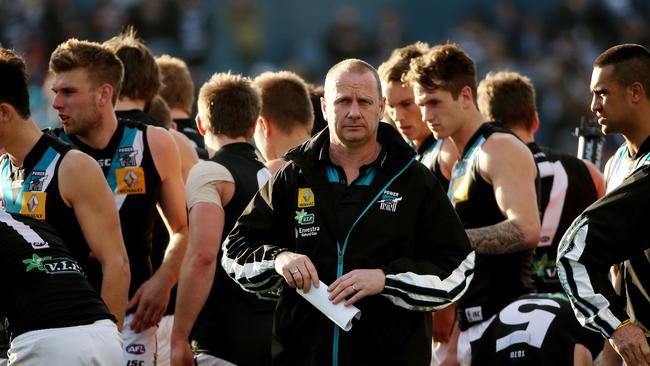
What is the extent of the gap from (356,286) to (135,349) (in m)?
2.36

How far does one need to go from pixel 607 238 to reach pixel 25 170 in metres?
2.90

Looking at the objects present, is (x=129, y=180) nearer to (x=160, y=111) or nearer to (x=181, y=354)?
(x=181, y=354)

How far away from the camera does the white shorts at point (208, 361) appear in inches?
247

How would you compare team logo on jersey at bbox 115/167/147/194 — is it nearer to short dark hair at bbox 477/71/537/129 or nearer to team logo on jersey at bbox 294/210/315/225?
team logo on jersey at bbox 294/210/315/225

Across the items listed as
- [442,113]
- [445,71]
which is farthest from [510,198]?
[445,71]

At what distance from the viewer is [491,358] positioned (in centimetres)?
659

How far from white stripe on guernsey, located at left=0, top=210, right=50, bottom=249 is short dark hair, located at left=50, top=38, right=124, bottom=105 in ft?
5.24

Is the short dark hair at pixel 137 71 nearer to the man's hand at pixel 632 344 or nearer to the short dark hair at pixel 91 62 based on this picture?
the short dark hair at pixel 91 62

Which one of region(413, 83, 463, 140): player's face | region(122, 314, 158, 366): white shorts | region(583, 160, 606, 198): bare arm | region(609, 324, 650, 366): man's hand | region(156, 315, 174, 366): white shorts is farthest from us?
region(583, 160, 606, 198): bare arm

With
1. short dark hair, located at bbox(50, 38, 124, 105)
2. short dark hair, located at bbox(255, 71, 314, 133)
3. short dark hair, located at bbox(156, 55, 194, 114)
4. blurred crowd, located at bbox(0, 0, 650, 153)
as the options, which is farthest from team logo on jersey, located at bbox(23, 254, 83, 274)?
blurred crowd, located at bbox(0, 0, 650, 153)

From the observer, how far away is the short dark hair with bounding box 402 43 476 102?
6844 millimetres

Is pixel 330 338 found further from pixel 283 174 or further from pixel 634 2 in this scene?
pixel 634 2

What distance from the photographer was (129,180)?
6.53m

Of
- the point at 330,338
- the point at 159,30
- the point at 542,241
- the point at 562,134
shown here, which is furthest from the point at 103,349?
the point at 562,134
